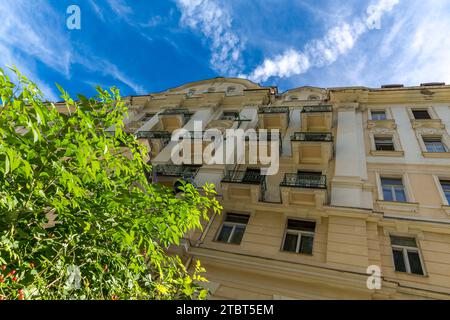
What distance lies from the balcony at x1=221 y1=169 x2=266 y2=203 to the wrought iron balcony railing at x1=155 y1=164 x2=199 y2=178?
7.14 ft

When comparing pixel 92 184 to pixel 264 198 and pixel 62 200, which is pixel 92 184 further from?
pixel 264 198

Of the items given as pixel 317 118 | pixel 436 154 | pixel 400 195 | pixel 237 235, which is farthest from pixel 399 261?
pixel 317 118

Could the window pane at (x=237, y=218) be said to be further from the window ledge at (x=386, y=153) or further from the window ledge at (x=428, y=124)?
the window ledge at (x=428, y=124)

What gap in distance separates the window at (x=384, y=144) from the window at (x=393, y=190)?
229cm

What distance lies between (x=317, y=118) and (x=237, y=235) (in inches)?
328

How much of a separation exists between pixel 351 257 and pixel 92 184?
756 centimetres

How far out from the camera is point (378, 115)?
621 inches

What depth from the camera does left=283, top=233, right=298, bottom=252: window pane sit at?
919 cm

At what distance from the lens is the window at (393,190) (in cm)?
1038

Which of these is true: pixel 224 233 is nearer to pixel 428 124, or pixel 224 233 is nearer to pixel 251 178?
pixel 251 178

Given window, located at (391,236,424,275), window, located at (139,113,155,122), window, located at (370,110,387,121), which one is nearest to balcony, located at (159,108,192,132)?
window, located at (139,113,155,122)

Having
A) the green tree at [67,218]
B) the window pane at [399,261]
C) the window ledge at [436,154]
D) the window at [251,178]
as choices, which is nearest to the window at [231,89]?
the window at [251,178]

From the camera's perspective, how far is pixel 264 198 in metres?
11.0
